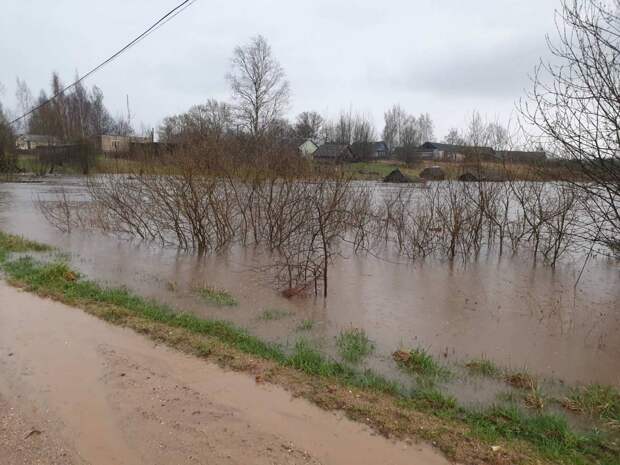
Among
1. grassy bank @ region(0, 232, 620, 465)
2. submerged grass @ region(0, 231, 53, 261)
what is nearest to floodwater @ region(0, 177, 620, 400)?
grassy bank @ region(0, 232, 620, 465)

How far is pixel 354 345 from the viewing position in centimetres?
534

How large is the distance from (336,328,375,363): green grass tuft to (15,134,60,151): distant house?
48560 millimetres

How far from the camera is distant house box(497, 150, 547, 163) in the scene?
9.09m

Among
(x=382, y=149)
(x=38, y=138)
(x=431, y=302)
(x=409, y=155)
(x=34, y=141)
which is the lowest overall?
(x=431, y=302)

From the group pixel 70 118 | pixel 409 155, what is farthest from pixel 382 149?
pixel 70 118

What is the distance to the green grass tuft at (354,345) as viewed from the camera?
16.4 ft

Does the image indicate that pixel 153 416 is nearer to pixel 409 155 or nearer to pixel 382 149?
pixel 409 155

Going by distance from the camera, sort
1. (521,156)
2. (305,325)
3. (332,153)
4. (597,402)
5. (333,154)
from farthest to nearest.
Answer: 1. (332,153)
2. (333,154)
3. (521,156)
4. (305,325)
5. (597,402)

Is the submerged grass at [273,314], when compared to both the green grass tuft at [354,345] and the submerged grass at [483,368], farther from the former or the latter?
the submerged grass at [483,368]

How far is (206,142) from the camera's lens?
1077cm

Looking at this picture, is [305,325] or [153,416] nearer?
[153,416]

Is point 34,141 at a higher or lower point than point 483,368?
A: higher

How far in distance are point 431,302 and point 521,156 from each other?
5.82m

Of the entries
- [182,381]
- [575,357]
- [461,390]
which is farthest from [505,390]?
[182,381]
